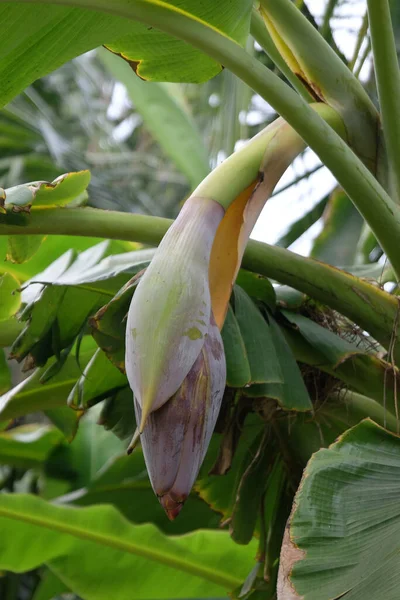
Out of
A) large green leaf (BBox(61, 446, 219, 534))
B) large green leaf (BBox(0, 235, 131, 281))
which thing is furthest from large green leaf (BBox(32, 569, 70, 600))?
large green leaf (BBox(0, 235, 131, 281))

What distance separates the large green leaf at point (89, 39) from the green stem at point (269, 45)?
0.17 metres

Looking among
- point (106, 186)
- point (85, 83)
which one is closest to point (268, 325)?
point (106, 186)

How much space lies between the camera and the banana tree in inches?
20.1

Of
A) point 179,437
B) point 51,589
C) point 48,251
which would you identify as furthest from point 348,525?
point 51,589

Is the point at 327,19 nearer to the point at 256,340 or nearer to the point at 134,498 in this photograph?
the point at 256,340

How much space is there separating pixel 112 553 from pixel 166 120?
104 centimetres

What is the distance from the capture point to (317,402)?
2.99 feet

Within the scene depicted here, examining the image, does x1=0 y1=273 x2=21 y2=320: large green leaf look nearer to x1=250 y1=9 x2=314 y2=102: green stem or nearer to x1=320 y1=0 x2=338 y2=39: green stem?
x1=250 y1=9 x2=314 y2=102: green stem

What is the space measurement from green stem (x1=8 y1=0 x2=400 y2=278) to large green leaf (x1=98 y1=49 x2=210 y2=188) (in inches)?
41.9

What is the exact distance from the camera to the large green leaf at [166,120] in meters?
1.74

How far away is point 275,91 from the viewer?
64 cm

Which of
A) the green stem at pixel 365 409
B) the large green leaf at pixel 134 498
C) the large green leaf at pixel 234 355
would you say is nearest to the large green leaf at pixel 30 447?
the large green leaf at pixel 134 498

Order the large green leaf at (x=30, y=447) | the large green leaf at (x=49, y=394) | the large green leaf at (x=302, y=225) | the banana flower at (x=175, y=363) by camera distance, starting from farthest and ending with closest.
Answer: the large green leaf at (x=302, y=225) < the large green leaf at (x=30, y=447) < the large green leaf at (x=49, y=394) < the banana flower at (x=175, y=363)

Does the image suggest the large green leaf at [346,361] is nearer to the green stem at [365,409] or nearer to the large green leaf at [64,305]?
the green stem at [365,409]
